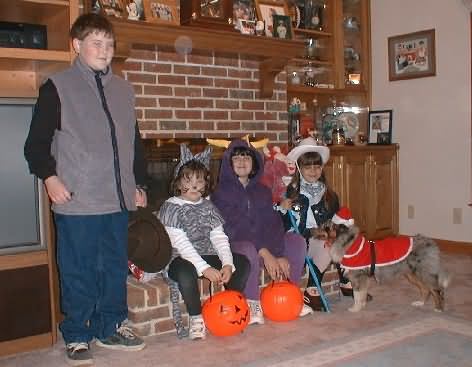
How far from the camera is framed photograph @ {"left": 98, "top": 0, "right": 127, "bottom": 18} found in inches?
125

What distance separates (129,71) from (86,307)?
5.39 ft

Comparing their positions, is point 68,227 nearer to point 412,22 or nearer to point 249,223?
point 249,223

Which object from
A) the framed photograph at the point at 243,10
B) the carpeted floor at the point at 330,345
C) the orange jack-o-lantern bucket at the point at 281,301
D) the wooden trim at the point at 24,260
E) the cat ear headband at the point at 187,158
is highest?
the framed photograph at the point at 243,10

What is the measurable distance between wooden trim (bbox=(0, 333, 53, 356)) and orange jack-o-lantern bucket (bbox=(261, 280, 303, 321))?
0.98 meters

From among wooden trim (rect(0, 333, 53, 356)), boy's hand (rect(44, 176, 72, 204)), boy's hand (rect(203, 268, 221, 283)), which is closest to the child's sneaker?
boy's hand (rect(203, 268, 221, 283))

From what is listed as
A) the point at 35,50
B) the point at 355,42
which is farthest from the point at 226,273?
the point at 355,42

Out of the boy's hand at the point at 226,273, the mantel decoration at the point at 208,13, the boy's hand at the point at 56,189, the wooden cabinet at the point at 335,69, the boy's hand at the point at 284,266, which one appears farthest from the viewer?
the wooden cabinet at the point at 335,69

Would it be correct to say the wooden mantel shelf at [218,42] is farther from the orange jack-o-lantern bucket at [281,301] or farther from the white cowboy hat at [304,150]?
the orange jack-o-lantern bucket at [281,301]

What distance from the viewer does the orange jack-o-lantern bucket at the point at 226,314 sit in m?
2.46

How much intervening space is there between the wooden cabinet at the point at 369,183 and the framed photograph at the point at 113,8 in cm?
199

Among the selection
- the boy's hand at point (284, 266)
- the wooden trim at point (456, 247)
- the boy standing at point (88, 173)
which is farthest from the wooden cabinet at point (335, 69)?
the boy standing at point (88, 173)

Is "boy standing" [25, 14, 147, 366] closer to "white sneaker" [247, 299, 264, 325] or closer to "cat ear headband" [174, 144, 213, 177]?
"cat ear headband" [174, 144, 213, 177]

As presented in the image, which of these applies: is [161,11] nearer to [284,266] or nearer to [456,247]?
[284,266]

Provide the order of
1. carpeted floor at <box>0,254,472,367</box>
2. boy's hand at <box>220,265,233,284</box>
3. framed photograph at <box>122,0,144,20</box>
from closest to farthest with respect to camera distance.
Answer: carpeted floor at <box>0,254,472,367</box> → boy's hand at <box>220,265,233,284</box> → framed photograph at <box>122,0,144,20</box>
